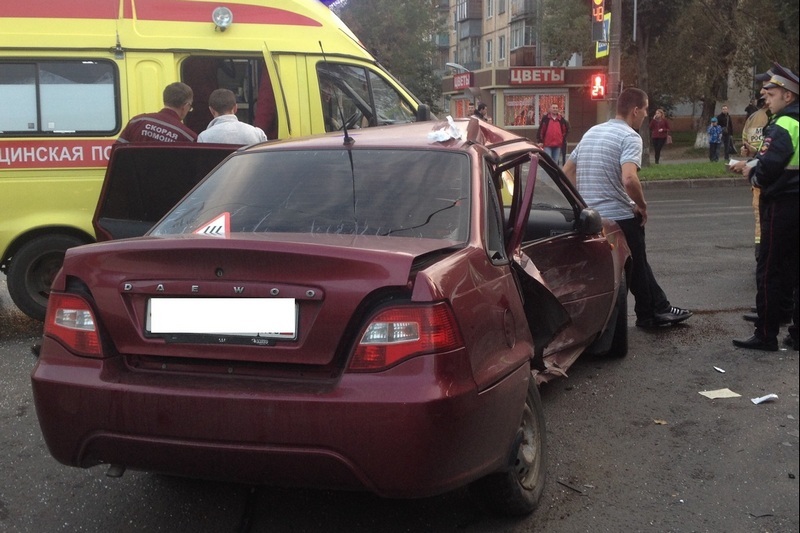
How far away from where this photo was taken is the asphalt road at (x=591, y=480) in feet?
11.7

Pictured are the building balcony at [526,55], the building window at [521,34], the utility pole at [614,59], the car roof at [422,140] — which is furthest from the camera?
the building window at [521,34]

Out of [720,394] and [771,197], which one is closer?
[771,197]

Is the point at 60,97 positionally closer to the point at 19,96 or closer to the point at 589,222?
the point at 19,96

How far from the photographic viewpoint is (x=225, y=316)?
2.99 m

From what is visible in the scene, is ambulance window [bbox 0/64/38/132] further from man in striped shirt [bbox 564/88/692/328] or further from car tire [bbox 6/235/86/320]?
man in striped shirt [bbox 564/88/692/328]

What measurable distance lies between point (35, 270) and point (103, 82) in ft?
5.19

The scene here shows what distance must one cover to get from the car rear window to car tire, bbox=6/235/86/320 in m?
3.42

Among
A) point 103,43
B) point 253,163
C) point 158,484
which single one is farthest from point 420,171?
point 103,43

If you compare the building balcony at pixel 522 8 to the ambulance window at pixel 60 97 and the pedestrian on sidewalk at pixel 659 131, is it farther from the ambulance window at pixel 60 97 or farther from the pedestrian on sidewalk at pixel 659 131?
the ambulance window at pixel 60 97

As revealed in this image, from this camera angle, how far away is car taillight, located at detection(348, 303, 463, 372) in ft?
9.40

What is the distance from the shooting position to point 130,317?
3.08m

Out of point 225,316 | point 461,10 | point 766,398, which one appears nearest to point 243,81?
point 766,398

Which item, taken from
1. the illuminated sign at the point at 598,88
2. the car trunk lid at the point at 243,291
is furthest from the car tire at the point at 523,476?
the illuminated sign at the point at 598,88

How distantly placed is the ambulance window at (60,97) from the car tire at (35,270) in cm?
87
